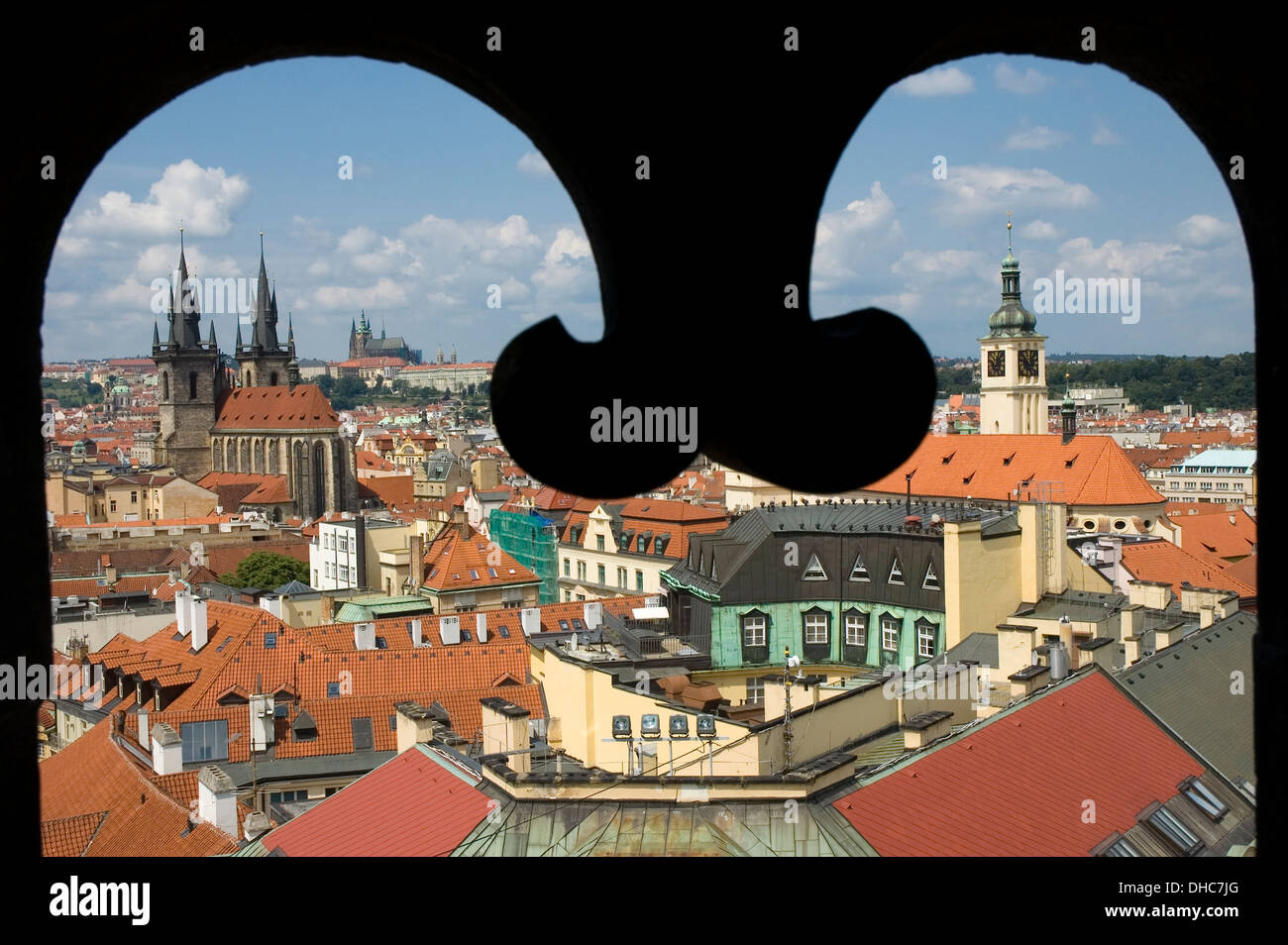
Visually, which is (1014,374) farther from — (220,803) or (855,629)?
(220,803)

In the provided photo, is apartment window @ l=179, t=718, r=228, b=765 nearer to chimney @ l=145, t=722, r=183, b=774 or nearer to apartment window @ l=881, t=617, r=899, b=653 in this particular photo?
chimney @ l=145, t=722, r=183, b=774

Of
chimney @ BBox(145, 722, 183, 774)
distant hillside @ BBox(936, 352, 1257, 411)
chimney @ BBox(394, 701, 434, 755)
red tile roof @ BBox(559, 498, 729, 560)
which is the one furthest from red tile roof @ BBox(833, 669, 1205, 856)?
distant hillside @ BBox(936, 352, 1257, 411)

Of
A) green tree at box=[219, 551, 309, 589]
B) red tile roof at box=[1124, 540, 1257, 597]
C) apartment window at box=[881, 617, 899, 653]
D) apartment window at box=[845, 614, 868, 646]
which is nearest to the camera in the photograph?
apartment window at box=[881, 617, 899, 653]

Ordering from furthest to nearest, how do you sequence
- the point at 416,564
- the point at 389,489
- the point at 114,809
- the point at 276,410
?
1. the point at 276,410
2. the point at 389,489
3. the point at 416,564
4. the point at 114,809

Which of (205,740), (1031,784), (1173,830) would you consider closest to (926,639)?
(205,740)

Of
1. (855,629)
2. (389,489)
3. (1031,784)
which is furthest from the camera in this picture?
(389,489)

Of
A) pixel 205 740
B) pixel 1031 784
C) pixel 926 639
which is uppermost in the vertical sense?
pixel 1031 784
